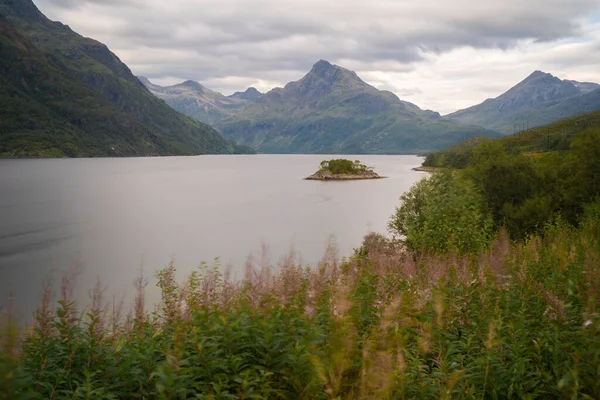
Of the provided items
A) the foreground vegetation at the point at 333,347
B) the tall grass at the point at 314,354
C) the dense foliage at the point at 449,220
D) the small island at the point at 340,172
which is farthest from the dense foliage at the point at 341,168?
the tall grass at the point at 314,354

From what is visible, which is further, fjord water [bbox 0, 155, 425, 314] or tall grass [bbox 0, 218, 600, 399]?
fjord water [bbox 0, 155, 425, 314]

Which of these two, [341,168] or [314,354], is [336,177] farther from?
[314,354]

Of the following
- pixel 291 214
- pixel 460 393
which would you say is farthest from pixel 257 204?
pixel 460 393

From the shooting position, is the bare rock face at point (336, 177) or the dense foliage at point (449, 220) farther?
the bare rock face at point (336, 177)

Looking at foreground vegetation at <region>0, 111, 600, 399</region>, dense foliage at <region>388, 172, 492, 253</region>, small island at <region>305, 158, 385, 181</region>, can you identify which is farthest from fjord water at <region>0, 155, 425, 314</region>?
small island at <region>305, 158, 385, 181</region>

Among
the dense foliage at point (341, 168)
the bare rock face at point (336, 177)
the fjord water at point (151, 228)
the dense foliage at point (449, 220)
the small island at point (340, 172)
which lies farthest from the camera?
the dense foliage at point (341, 168)

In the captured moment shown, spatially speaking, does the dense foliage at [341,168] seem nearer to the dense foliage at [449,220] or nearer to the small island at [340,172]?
the small island at [340,172]

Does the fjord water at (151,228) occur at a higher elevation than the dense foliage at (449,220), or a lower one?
lower

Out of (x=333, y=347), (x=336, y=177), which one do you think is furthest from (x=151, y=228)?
(x=336, y=177)

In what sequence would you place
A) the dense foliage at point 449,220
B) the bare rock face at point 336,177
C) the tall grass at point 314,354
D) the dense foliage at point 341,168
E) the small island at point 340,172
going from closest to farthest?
the tall grass at point 314,354 → the dense foliage at point 449,220 → the bare rock face at point 336,177 → the small island at point 340,172 → the dense foliage at point 341,168

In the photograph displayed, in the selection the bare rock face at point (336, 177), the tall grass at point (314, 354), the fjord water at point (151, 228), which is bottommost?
the fjord water at point (151, 228)

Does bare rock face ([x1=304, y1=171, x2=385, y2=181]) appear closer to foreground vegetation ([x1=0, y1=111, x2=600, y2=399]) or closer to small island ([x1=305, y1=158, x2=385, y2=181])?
small island ([x1=305, y1=158, x2=385, y2=181])

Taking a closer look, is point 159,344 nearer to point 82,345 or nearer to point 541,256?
point 82,345

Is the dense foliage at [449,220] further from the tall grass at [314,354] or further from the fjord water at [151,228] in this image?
the tall grass at [314,354]
